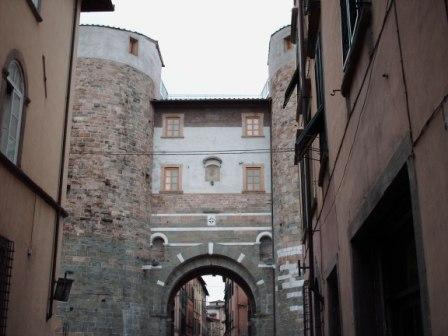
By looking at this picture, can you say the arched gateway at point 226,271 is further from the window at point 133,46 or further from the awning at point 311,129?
the awning at point 311,129

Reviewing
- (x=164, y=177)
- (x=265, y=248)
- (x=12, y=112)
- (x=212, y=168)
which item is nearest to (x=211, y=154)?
(x=212, y=168)

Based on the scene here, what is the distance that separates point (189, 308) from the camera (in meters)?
48.4

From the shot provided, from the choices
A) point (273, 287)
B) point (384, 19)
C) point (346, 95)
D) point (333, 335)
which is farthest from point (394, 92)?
point (273, 287)

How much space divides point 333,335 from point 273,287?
14720mm

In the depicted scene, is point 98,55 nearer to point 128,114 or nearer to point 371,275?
point 128,114

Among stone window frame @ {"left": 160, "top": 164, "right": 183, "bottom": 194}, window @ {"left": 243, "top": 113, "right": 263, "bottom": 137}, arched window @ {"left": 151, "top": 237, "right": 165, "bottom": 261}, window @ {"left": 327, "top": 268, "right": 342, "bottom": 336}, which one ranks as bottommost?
window @ {"left": 327, "top": 268, "right": 342, "bottom": 336}

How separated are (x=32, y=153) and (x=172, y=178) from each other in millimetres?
15894

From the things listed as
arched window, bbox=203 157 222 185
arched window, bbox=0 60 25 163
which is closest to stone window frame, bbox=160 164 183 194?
arched window, bbox=203 157 222 185

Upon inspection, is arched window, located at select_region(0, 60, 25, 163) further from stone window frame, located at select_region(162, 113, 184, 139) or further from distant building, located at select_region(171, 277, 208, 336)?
distant building, located at select_region(171, 277, 208, 336)

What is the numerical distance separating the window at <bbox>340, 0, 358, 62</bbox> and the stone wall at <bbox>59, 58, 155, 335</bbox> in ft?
55.4

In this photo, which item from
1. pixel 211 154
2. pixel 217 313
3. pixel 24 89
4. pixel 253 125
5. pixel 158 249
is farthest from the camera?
pixel 217 313

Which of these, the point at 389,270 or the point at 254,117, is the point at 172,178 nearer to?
the point at 254,117

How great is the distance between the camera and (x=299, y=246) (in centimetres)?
2178

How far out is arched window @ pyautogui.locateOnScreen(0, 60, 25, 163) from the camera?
7.60m
